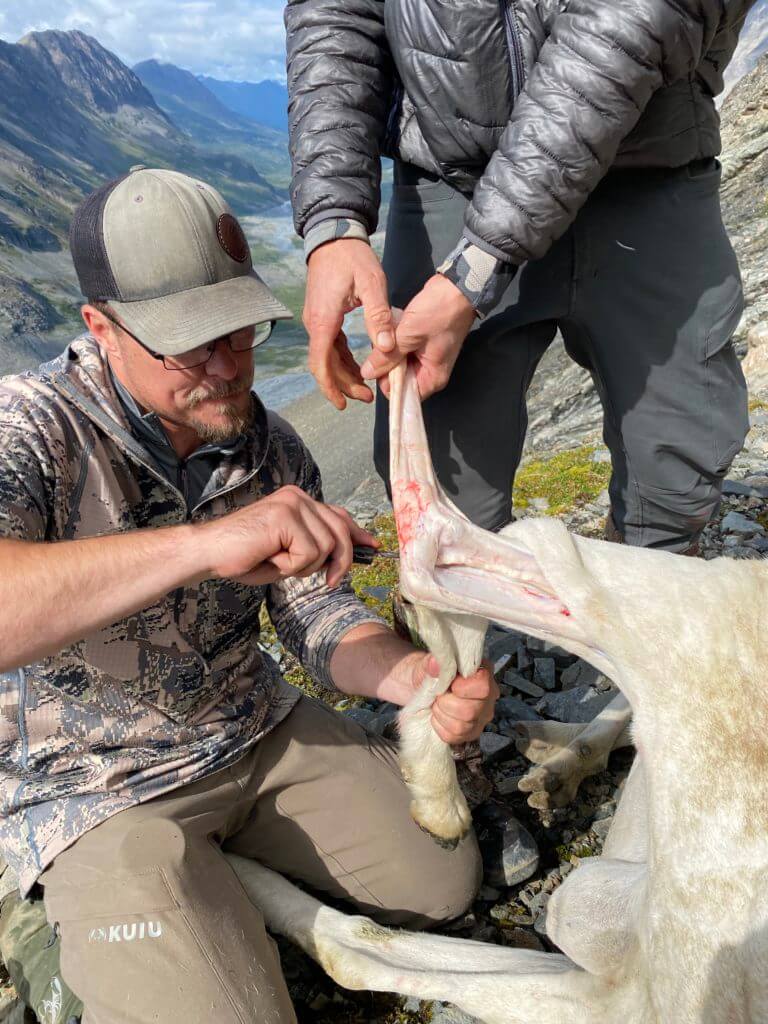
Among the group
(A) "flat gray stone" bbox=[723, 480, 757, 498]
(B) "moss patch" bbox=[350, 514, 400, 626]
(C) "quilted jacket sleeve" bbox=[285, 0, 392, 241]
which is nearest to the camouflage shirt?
(C) "quilted jacket sleeve" bbox=[285, 0, 392, 241]

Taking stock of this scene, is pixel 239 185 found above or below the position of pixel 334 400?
below

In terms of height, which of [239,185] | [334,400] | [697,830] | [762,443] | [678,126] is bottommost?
[239,185]

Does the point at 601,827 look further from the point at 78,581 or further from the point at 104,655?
the point at 78,581

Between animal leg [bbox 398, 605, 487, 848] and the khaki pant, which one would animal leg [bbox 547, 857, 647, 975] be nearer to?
animal leg [bbox 398, 605, 487, 848]

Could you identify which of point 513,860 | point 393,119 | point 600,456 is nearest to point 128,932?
point 513,860

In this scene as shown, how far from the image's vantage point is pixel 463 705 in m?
2.89

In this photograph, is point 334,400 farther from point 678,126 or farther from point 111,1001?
point 111,1001

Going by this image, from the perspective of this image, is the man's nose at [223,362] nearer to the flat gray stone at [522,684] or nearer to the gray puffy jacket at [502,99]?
the gray puffy jacket at [502,99]

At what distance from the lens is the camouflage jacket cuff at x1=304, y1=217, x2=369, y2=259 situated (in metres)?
2.90

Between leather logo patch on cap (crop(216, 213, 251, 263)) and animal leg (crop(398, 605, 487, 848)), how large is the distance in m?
1.73

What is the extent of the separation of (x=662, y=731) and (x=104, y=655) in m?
2.07

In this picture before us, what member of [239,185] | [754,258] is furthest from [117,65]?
[754,258]

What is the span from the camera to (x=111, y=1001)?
8.79 ft

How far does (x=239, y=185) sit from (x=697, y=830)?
606 feet
